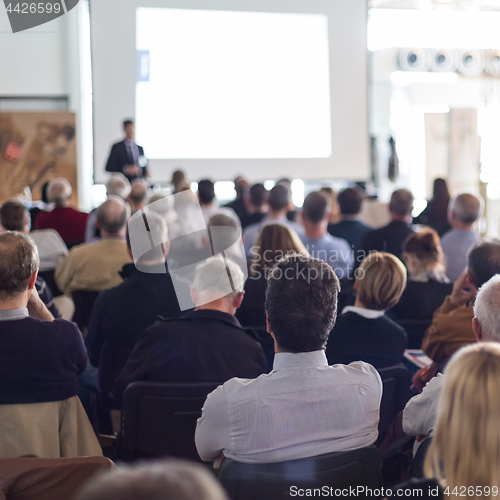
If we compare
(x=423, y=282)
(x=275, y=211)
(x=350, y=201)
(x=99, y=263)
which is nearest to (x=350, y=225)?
(x=350, y=201)

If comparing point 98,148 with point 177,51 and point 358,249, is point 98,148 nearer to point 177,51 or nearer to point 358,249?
point 177,51

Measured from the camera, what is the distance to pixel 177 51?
725 cm

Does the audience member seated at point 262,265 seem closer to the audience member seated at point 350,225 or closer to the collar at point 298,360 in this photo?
the collar at point 298,360

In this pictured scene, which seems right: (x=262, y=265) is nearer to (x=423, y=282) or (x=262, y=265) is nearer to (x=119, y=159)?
(x=423, y=282)

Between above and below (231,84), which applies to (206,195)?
below

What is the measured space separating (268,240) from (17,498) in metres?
2.25

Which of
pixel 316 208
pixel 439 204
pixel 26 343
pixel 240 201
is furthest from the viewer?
pixel 240 201

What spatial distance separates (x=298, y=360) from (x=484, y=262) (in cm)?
123

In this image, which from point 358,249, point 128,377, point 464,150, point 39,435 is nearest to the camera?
point 39,435

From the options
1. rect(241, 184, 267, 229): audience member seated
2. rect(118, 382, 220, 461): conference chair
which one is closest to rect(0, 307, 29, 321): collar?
rect(118, 382, 220, 461): conference chair

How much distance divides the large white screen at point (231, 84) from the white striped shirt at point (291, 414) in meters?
6.26

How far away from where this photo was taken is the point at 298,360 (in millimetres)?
1477

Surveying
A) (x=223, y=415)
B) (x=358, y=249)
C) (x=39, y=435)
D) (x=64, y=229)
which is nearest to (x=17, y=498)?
(x=223, y=415)

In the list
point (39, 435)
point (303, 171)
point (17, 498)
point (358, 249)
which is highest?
point (303, 171)
